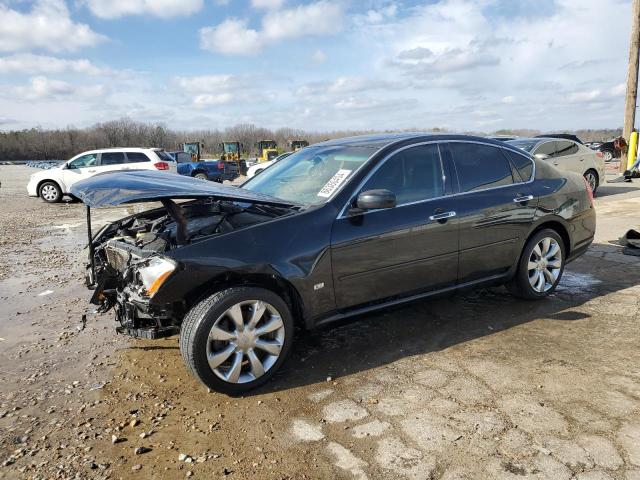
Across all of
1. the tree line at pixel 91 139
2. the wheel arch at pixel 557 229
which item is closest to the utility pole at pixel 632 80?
the wheel arch at pixel 557 229

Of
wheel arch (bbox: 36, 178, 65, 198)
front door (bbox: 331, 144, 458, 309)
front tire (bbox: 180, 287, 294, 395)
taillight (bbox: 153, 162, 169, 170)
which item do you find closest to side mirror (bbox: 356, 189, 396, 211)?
front door (bbox: 331, 144, 458, 309)

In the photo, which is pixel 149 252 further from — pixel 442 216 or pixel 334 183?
pixel 442 216

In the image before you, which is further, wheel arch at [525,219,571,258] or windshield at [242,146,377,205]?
wheel arch at [525,219,571,258]

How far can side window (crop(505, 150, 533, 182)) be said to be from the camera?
466 centimetres

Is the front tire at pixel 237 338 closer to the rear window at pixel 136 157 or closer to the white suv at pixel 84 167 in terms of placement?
the white suv at pixel 84 167

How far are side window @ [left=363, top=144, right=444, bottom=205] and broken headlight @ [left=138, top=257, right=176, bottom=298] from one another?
1.56 metres

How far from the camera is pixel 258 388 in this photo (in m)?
3.32

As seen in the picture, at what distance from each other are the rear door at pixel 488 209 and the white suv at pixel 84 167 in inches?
569

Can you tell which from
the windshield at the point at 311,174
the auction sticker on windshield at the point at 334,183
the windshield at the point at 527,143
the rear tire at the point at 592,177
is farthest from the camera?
the rear tire at the point at 592,177

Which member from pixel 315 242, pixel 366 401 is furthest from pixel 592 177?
pixel 366 401

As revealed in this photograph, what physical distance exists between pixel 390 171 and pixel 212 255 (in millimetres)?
1581

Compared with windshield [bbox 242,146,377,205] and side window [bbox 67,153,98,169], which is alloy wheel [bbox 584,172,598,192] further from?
side window [bbox 67,153,98,169]

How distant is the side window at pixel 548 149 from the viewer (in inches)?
425

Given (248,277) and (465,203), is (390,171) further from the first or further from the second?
A: (248,277)
